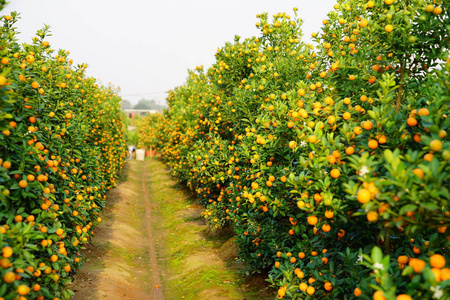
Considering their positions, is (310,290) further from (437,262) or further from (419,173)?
(419,173)

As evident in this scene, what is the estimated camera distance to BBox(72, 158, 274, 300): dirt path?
724 centimetres

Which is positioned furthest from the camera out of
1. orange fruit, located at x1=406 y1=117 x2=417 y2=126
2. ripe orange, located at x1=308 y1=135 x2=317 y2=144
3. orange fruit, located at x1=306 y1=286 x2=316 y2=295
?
orange fruit, located at x1=306 y1=286 x2=316 y2=295

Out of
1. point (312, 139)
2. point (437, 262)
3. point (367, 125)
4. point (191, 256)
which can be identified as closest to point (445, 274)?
point (437, 262)

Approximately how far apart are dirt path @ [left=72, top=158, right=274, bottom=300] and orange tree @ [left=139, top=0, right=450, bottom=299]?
1136 millimetres

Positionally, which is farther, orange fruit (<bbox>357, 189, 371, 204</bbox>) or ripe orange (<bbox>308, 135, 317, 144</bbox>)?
ripe orange (<bbox>308, 135, 317, 144</bbox>)

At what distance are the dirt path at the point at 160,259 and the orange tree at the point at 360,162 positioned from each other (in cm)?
114

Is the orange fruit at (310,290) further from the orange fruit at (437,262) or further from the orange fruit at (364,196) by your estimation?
the orange fruit at (364,196)

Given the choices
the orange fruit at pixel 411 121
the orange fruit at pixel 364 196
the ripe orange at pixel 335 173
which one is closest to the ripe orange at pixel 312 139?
the ripe orange at pixel 335 173

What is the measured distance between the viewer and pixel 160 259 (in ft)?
32.9

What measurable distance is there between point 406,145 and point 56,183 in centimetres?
462

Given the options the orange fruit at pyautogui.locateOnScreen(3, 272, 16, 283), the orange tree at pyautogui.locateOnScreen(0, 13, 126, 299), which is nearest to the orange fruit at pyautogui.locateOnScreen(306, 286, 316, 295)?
the orange tree at pyautogui.locateOnScreen(0, 13, 126, 299)

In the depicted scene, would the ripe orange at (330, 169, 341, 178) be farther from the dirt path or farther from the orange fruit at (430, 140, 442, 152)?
the dirt path

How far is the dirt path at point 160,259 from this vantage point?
724 cm

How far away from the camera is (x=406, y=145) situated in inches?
127
